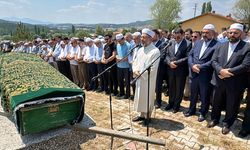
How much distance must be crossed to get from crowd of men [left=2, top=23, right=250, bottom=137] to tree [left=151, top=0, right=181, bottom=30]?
2115 inches

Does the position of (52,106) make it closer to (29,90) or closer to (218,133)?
(29,90)

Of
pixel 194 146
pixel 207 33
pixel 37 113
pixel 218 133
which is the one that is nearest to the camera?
pixel 37 113

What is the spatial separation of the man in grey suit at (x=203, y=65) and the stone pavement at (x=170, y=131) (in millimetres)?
521

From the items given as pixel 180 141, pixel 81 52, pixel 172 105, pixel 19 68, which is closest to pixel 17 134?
pixel 19 68

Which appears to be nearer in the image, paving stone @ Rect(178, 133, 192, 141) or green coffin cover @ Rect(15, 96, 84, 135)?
green coffin cover @ Rect(15, 96, 84, 135)

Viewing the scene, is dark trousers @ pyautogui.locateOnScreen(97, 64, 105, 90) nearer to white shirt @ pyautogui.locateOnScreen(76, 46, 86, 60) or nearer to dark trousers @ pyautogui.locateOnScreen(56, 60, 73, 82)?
white shirt @ pyautogui.locateOnScreen(76, 46, 86, 60)

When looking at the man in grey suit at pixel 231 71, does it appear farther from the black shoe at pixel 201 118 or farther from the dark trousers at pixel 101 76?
the dark trousers at pixel 101 76

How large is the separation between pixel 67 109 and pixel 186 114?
3319 mm

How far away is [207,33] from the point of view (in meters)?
4.93

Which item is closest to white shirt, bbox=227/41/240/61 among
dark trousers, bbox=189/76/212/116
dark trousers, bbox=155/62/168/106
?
dark trousers, bbox=189/76/212/116

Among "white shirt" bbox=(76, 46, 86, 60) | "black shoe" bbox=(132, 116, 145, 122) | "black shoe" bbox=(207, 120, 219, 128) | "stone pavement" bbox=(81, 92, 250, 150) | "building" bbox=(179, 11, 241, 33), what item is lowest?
"stone pavement" bbox=(81, 92, 250, 150)

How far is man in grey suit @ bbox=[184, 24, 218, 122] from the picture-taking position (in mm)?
4922

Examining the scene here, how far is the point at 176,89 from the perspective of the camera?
5.70 metres

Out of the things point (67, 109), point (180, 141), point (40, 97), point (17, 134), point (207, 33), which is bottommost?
point (180, 141)
